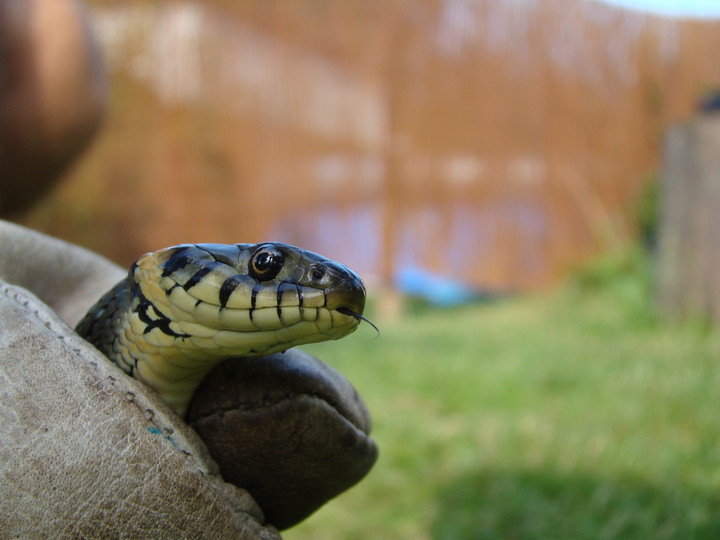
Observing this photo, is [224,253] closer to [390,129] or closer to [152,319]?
[152,319]

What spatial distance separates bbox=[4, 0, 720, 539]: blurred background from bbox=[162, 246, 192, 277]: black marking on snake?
10.5 feet

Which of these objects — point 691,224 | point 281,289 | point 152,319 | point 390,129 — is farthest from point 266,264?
point 390,129

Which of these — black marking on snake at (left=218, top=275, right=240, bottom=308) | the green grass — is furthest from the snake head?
the green grass

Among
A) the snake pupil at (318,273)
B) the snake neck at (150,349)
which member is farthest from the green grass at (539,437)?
the snake pupil at (318,273)

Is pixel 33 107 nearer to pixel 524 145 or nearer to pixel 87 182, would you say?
pixel 87 182

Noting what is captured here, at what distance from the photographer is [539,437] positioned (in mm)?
2717

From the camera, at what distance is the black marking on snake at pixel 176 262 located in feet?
3.70

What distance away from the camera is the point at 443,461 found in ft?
8.73

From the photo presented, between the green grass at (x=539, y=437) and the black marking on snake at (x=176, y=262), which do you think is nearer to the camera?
the black marking on snake at (x=176, y=262)

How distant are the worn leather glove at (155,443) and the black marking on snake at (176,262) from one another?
0.54ft

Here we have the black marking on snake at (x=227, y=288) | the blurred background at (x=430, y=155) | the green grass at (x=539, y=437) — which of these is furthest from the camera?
the blurred background at (x=430, y=155)

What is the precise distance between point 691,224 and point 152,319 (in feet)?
14.0

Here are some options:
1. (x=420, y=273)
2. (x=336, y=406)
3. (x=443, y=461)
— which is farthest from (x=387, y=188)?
(x=336, y=406)

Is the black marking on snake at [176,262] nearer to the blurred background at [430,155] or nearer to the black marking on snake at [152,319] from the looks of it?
the black marking on snake at [152,319]
